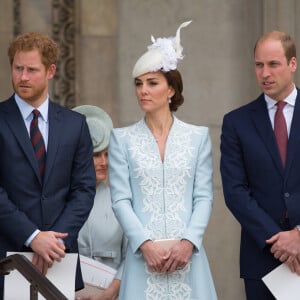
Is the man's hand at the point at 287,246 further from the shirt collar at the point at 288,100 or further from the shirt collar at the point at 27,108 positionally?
the shirt collar at the point at 27,108

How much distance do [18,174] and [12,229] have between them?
31 cm

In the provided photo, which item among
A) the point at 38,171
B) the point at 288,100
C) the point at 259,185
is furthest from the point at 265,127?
the point at 38,171

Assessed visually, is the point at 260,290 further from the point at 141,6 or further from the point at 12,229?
the point at 141,6

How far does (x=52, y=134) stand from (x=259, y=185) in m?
Result: 1.17

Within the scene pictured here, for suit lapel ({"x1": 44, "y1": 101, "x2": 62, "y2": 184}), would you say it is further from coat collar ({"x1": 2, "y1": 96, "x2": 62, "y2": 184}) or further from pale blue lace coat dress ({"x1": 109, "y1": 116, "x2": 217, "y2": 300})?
pale blue lace coat dress ({"x1": 109, "y1": 116, "x2": 217, "y2": 300})

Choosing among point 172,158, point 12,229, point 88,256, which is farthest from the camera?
point 88,256

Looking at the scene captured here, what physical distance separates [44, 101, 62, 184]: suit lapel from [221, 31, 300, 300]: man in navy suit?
947mm

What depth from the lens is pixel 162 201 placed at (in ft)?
25.5

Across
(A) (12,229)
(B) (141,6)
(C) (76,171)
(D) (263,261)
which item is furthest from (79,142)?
(B) (141,6)

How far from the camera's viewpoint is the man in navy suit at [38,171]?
7.34 meters

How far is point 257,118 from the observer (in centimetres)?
776
